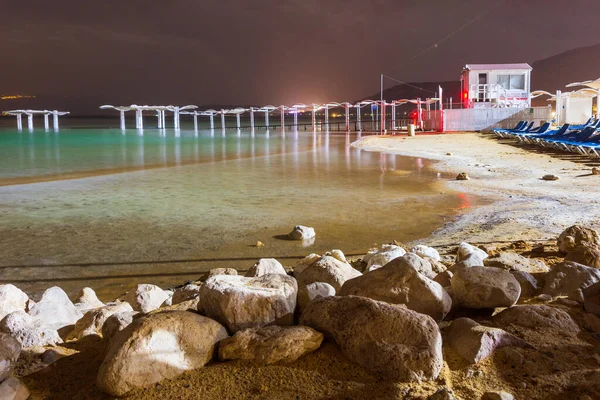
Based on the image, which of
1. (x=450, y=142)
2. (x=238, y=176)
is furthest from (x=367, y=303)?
(x=450, y=142)

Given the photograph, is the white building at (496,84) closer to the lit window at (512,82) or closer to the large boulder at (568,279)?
the lit window at (512,82)

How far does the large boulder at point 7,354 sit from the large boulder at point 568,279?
3.85 metres

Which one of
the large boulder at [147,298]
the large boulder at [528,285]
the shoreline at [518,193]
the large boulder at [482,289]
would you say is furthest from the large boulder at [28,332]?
the shoreline at [518,193]

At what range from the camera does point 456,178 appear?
14.9m

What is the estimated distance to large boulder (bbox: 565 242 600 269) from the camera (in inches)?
212

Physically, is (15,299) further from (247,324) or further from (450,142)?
(450,142)

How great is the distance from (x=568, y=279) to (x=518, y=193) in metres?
7.96

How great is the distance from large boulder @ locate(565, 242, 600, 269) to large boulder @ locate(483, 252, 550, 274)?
34 centimetres

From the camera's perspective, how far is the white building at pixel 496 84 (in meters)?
43.1

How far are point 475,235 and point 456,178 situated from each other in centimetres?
695

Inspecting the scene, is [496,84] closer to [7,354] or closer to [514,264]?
[514,264]

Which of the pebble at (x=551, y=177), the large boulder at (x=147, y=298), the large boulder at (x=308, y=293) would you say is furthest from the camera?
the pebble at (x=551, y=177)

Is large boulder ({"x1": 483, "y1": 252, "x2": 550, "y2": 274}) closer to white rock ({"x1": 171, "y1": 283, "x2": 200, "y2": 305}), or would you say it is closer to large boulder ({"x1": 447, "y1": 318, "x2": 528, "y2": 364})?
large boulder ({"x1": 447, "y1": 318, "x2": 528, "y2": 364})

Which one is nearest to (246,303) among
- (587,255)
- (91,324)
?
(91,324)
